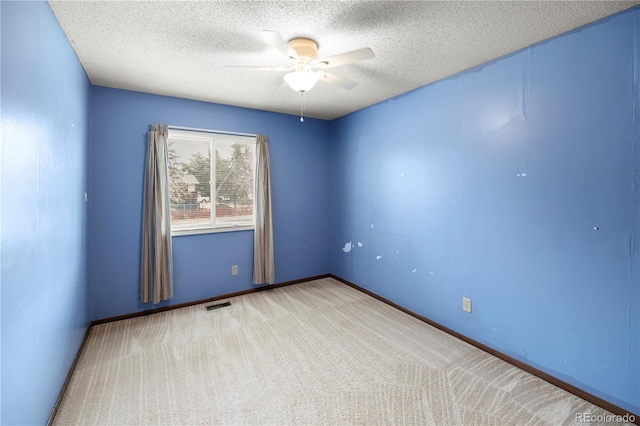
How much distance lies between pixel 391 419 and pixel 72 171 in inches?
112

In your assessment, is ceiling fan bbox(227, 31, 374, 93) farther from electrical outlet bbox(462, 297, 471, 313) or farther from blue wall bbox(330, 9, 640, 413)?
electrical outlet bbox(462, 297, 471, 313)

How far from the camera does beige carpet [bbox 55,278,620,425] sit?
1791 mm

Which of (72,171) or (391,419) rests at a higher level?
(72,171)

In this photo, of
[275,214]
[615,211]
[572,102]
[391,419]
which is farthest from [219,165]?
[615,211]

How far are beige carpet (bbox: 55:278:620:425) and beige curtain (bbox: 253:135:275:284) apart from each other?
2.67 ft

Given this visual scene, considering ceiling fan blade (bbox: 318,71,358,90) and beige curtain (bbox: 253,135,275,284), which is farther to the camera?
beige curtain (bbox: 253,135,275,284)

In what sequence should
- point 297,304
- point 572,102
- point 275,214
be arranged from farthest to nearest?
1. point 275,214
2. point 297,304
3. point 572,102

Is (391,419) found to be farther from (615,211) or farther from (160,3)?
(160,3)

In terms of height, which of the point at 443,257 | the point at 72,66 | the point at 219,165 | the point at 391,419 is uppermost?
the point at 72,66

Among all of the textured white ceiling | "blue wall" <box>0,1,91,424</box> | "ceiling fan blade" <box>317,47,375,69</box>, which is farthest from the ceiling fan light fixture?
"blue wall" <box>0,1,91,424</box>

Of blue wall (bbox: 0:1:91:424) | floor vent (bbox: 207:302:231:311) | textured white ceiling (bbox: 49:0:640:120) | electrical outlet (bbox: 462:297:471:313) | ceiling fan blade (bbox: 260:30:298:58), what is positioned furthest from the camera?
floor vent (bbox: 207:302:231:311)

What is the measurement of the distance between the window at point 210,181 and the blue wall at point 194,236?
137mm

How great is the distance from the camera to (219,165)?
369cm

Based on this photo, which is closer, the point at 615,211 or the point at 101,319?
the point at 615,211
